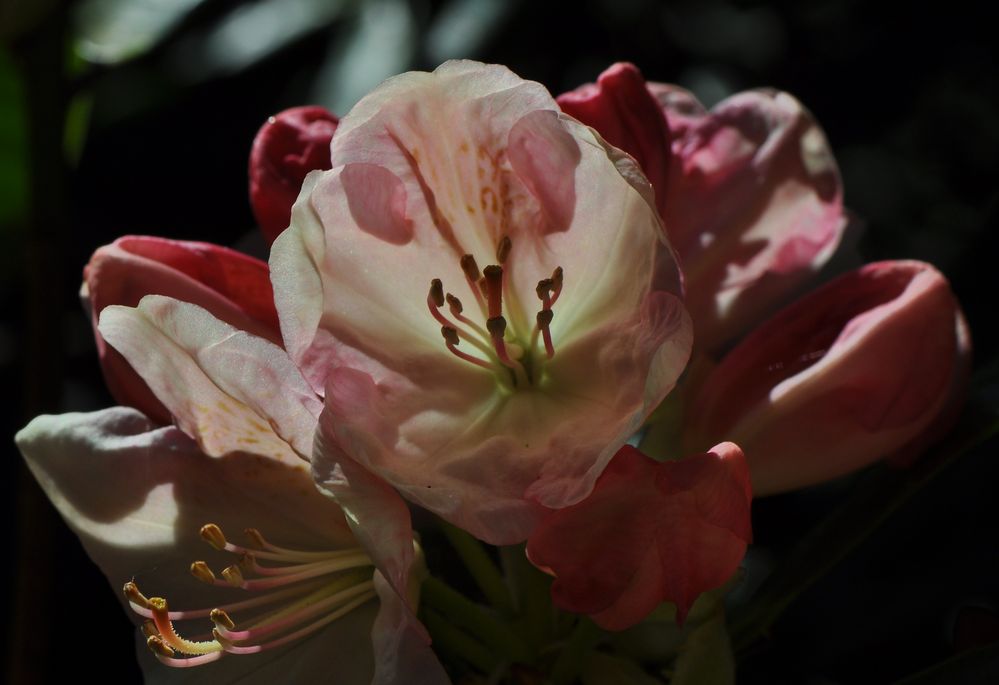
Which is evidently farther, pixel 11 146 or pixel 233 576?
pixel 11 146

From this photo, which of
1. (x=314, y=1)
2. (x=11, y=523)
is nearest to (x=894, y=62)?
(x=314, y=1)

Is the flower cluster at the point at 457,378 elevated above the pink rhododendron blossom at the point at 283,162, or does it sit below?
below

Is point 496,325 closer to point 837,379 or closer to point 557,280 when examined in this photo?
point 557,280

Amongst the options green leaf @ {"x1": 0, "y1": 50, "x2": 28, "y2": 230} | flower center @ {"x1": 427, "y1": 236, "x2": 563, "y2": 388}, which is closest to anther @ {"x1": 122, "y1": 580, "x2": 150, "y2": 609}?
flower center @ {"x1": 427, "y1": 236, "x2": 563, "y2": 388}

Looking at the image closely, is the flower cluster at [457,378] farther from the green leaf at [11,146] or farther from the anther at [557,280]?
the green leaf at [11,146]

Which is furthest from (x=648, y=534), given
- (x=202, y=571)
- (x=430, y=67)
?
(x=430, y=67)

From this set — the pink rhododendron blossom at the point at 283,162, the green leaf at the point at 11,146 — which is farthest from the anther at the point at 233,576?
the green leaf at the point at 11,146

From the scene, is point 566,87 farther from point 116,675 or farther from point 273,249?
point 273,249
